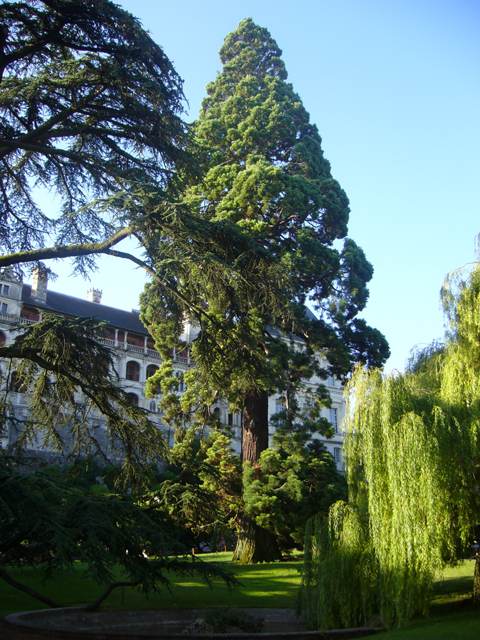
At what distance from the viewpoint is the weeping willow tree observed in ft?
27.4

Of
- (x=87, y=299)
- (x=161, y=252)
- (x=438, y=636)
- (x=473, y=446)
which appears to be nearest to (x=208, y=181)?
(x=161, y=252)

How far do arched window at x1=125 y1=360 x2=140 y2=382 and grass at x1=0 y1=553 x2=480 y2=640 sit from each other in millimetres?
26744

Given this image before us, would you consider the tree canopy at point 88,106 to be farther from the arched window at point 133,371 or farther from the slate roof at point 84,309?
the arched window at point 133,371

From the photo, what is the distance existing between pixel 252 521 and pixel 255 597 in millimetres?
4540

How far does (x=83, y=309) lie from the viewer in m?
39.6

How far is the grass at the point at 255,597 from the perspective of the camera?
26.2ft

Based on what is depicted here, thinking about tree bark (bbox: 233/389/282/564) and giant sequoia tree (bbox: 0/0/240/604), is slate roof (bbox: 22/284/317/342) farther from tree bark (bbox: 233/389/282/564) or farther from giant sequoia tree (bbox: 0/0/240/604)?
giant sequoia tree (bbox: 0/0/240/604)

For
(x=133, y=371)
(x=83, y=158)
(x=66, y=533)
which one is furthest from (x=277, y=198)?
(x=133, y=371)

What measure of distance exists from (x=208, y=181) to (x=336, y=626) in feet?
46.2

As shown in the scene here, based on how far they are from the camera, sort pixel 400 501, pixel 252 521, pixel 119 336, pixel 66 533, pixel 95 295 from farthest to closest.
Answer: pixel 95 295
pixel 119 336
pixel 252 521
pixel 400 501
pixel 66 533

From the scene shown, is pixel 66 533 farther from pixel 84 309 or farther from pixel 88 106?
pixel 84 309

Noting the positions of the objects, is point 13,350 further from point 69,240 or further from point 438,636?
point 438,636

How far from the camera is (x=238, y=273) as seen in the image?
9391 millimetres

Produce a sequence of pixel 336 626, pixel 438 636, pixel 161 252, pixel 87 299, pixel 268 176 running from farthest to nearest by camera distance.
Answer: pixel 87 299
pixel 268 176
pixel 161 252
pixel 336 626
pixel 438 636
